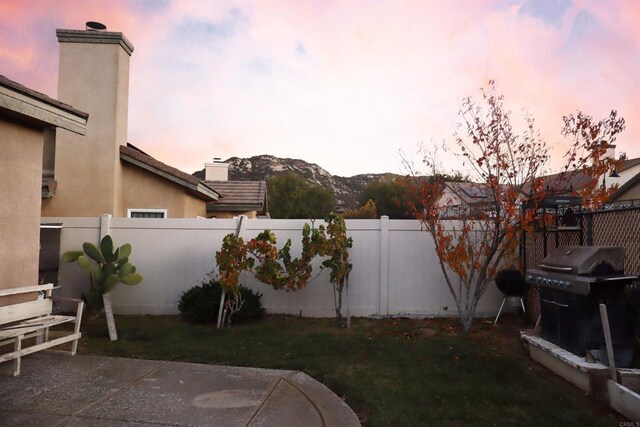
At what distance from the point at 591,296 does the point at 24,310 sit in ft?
23.0

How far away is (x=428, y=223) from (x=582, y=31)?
18.0 ft

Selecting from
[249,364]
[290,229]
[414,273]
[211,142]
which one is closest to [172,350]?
[249,364]

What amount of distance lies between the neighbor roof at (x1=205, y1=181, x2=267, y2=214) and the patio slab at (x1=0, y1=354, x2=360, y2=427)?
996 centimetres

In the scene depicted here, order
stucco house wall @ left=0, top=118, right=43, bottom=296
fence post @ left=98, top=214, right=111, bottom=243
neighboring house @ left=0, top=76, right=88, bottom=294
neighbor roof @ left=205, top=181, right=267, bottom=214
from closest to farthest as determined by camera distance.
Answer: neighboring house @ left=0, top=76, right=88, bottom=294, stucco house wall @ left=0, top=118, right=43, bottom=296, fence post @ left=98, top=214, right=111, bottom=243, neighbor roof @ left=205, top=181, right=267, bottom=214

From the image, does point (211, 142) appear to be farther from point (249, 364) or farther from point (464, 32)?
point (249, 364)

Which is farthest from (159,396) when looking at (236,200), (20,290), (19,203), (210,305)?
(236,200)

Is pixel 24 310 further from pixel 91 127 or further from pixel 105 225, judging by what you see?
pixel 91 127

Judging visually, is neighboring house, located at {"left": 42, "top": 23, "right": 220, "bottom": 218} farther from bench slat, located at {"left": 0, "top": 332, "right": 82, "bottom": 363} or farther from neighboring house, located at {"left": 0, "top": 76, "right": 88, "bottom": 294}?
bench slat, located at {"left": 0, "top": 332, "right": 82, "bottom": 363}

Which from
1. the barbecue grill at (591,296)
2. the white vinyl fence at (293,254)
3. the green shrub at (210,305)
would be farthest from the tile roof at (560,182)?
the green shrub at (210,305)

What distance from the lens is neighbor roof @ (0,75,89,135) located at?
17.4ft

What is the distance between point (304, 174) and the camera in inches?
3792

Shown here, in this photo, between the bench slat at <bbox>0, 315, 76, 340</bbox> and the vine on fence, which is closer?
the bench slat at <bbox>0, 315, 76, 340</bbox>

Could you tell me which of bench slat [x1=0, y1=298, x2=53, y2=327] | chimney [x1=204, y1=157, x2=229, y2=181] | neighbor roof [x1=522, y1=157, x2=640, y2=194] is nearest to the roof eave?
bench slat [x1=0, y1=298, x2=53, y2=327]

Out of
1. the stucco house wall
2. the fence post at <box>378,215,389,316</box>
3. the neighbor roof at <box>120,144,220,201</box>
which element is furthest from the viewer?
the neighbor roof at <box>120,144,220,201</box>
